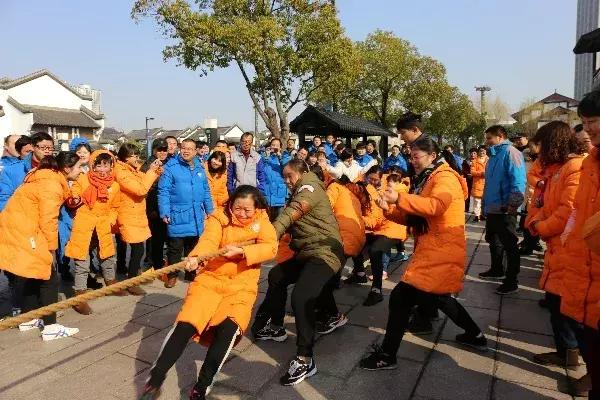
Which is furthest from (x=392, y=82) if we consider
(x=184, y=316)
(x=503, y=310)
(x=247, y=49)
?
(x=184, y=316)

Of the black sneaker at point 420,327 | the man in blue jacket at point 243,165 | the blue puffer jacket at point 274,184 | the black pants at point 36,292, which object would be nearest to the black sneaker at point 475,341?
the black sneaker at point 420,327

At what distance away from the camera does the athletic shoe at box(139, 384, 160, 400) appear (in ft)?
8.81

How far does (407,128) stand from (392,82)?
3138 cm

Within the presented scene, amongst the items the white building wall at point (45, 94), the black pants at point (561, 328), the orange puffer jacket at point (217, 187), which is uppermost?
the white building wall at point (45, 94)

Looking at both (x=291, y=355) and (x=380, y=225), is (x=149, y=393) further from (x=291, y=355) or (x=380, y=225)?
(x=380, y=225)

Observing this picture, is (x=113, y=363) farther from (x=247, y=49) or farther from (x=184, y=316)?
(x=247, y=49)

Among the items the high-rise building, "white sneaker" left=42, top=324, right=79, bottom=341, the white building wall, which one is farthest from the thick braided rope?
the white building wall

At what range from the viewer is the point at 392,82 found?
33625 mm

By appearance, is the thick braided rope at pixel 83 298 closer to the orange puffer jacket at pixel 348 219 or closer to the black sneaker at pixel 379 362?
the black sneaker at pixel 379 362

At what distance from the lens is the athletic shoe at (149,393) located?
2686mm

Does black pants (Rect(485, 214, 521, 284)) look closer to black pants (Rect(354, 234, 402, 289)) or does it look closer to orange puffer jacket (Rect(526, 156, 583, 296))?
black pants (Rect(354, 234, 402, 289))

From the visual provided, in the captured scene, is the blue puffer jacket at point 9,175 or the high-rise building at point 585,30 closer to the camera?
the blue puffer jacket at point 9,175

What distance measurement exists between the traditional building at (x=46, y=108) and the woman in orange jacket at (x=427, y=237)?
3697cm

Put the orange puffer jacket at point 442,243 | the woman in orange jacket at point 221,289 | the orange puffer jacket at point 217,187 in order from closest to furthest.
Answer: the woman in orange jacket at point 221,289 → the orange puffer jacket at point 442,243 → the orange puffer jacket at point 217,187
